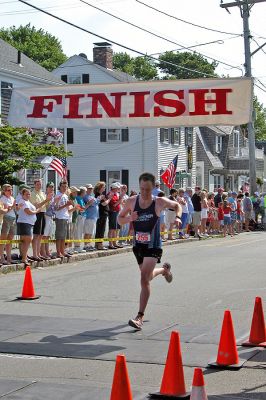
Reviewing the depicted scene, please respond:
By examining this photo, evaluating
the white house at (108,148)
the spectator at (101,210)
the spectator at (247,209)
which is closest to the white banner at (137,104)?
the spectator at (101,210)

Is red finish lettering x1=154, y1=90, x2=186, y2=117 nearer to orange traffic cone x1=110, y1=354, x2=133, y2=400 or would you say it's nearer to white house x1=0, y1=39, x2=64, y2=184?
orange traffic cone x1=110, y1=354, x2=133, y2=400

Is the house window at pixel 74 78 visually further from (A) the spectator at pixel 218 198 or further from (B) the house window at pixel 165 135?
(A) the spectator at pixel 218 198

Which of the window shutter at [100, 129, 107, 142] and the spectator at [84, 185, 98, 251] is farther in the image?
the window shutter at [100, 129, 107, 142]

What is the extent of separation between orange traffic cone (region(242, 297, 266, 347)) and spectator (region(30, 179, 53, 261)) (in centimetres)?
921

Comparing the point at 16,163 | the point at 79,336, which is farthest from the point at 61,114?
the point at 16,163

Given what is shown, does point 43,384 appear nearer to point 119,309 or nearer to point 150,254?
point 150,254

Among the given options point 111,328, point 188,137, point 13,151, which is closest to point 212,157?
point 188,137

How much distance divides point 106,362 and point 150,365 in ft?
1.58

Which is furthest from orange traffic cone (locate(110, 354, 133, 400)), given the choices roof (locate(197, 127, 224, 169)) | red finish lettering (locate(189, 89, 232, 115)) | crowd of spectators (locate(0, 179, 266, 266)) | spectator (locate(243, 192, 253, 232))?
roof (locate(197, 127, 224, 169))

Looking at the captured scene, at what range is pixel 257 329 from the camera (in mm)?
8906

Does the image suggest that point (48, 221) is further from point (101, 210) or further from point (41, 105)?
point (41, 105)

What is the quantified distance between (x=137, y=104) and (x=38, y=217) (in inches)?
221

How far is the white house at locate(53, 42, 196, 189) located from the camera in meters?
46.2

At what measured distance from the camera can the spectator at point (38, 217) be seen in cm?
1742
